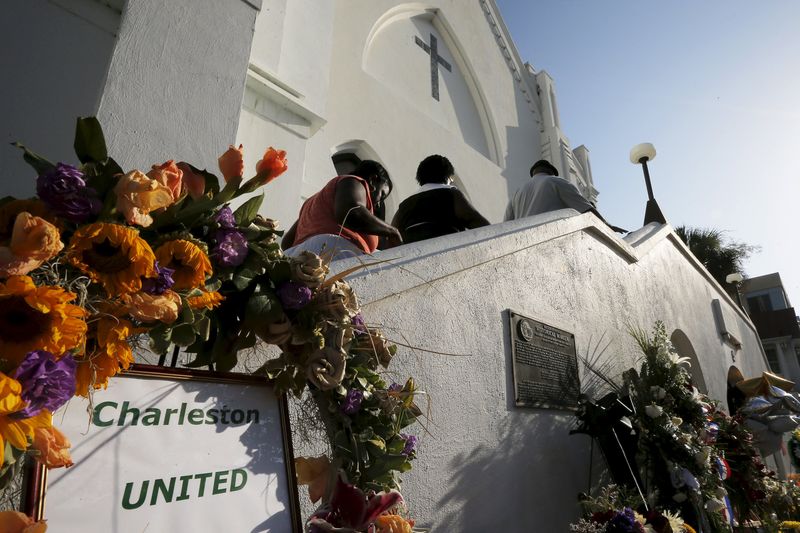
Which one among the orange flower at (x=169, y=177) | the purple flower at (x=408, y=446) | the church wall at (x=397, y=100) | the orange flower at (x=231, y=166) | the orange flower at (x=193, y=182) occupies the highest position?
the church wall at (x=397, y=100)

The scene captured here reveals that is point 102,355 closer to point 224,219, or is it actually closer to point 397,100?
point 224,219

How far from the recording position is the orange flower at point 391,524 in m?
1.22

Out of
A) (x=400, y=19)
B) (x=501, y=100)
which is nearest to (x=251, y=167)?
(x=400, y=19)

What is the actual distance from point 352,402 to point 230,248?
54cm

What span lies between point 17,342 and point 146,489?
419 mm

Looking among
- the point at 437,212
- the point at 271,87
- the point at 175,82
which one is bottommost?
the point at 437,212

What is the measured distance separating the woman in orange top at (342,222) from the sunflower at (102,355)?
1.33 m

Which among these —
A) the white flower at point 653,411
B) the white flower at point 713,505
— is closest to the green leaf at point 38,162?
the white flower at point 653,411

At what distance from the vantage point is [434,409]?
2.49m

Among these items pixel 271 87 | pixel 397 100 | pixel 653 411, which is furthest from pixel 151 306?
pixel 397 100

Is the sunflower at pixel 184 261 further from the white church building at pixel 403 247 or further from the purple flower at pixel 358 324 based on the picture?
the white church building at pixel 403 247

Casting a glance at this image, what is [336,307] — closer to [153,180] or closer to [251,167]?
[153,180]

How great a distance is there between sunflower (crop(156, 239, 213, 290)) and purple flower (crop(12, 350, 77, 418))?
0.97ft

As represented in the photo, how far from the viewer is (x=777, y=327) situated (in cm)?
2834
